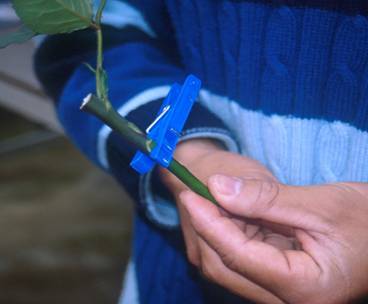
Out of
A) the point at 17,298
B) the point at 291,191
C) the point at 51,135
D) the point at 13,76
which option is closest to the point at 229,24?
the point at 291,191

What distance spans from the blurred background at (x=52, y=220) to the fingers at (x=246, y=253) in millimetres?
767

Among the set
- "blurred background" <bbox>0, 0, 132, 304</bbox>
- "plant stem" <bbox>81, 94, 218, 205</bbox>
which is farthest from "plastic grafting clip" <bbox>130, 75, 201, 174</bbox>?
"blurred background" <bbox>0, 0, 132, 304</bbox>

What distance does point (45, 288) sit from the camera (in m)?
1.53

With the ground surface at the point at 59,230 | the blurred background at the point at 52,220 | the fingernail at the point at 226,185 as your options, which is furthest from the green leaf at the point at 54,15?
the ground surface at the point at 59,230

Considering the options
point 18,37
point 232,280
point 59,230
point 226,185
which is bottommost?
point 59,230

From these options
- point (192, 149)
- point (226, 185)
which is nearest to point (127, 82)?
point (192, 149)

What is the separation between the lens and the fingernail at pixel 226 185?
0.41 meters

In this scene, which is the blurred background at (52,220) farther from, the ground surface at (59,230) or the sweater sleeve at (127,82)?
the sweater sleeve at (127,82)

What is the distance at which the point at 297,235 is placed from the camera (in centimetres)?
45

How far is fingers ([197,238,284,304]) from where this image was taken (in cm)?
48

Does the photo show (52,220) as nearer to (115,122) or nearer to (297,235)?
(297,235)

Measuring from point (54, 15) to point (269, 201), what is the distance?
0.20m

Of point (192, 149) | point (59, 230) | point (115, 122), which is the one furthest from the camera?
point (59, 230)

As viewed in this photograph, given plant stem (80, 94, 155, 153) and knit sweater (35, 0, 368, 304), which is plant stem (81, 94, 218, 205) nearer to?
plant stem (80, 94, 155, 153)
